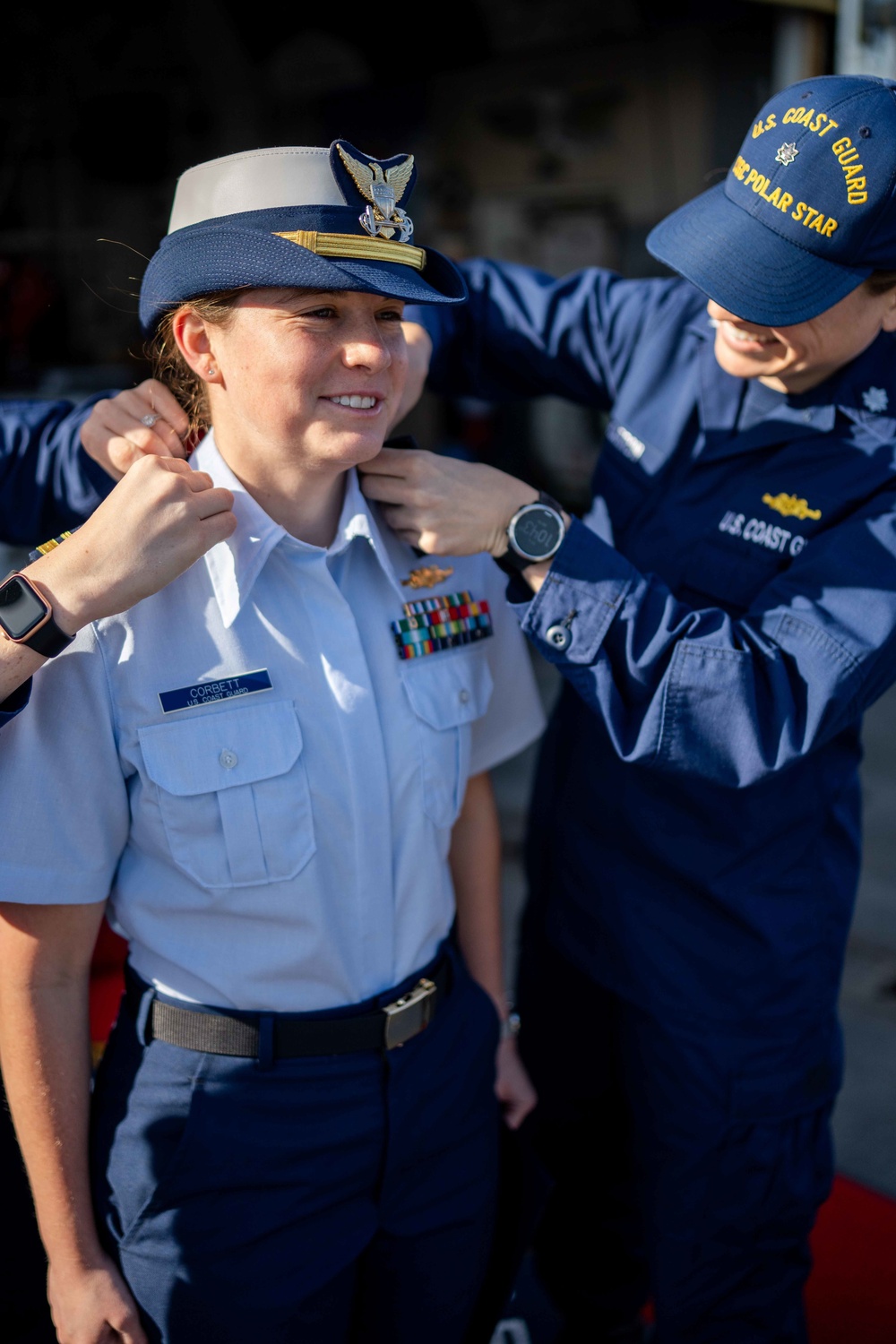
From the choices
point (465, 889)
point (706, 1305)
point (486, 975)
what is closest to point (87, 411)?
point (465, 889)

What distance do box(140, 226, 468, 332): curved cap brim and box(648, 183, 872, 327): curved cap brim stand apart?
45 centimetres

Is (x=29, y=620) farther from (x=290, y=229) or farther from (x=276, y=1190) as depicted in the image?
(x=276, y=1190)

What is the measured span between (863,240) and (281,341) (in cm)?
85

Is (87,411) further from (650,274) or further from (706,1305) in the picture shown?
(650,274)

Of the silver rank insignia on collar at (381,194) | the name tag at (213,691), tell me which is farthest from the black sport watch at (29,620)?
the silver rank insignia on collar at (381,194)

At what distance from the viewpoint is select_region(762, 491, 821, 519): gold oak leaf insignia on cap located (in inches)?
68.3

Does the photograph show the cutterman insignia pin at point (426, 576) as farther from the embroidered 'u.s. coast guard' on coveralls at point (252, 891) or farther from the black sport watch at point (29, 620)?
the black sport watch at point (29, 620)

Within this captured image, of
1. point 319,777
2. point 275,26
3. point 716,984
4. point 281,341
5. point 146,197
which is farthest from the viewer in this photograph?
point 146,197

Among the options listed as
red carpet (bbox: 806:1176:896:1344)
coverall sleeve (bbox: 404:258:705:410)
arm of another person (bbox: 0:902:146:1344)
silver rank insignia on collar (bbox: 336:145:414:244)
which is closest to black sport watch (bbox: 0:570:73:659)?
arm of another person (bbox: 0:902:146:1344)

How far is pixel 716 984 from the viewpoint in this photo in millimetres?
1860

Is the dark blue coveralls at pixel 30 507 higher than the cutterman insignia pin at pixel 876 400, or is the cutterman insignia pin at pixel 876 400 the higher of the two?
the cutterman insignia pin at pixel 876 400

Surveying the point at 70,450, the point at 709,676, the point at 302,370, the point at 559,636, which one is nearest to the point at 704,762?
the point at 709,676

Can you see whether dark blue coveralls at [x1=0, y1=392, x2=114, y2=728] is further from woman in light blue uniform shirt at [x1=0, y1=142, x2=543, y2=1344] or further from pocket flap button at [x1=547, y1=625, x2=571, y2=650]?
pocket flap button at [x1=547, y1=625, x2=571, y2=650]

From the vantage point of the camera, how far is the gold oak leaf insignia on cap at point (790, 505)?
173 cm
